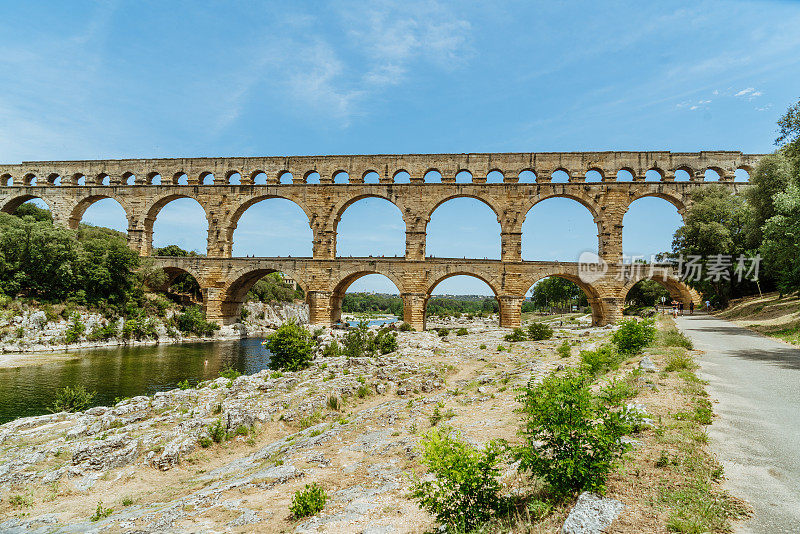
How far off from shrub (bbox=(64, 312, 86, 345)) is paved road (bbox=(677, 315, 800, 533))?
33.3 metres

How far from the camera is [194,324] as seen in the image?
32.1 meters

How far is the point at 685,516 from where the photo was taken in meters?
3.30

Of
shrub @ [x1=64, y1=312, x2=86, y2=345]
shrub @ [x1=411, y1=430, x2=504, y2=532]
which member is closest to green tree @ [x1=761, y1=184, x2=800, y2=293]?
shrub @ [x1=411, y1=430, x2=504, y2=532]

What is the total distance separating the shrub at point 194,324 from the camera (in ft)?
103

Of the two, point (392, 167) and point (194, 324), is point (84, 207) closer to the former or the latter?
point (194, 324)

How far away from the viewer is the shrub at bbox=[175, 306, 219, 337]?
3150cm

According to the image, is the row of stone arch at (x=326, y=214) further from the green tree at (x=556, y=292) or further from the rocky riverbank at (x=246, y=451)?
the green tree at (x=556, y=292)

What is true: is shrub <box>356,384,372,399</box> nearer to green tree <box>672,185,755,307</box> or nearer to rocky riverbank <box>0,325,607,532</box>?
rocky riverbank <box>0,325,607,532</box>

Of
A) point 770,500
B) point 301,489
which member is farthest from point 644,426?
point 301,489

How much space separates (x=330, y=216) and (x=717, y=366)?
25661 mm

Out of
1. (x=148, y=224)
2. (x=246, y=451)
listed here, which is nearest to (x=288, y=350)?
(x=246, y=451)

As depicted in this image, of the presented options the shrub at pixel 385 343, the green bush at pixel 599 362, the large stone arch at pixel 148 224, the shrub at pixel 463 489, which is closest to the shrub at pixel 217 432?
the shrub at pixel 463 489

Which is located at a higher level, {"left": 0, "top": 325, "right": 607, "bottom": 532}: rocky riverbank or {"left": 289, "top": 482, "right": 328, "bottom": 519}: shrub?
{"left": 289, "top": 482, "right": 328, "bottom": 519}: shrub

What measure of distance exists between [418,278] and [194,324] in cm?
1876
